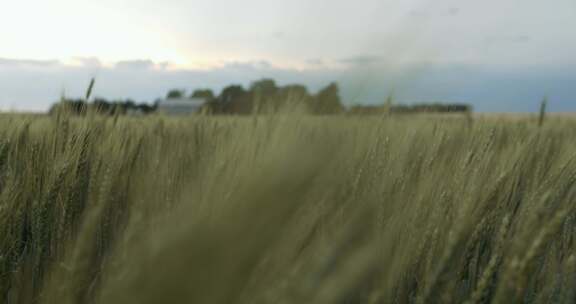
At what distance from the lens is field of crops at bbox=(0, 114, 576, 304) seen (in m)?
0.43

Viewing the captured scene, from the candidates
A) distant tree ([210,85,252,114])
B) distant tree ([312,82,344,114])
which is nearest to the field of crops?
distant tree ([312,82,344,114])

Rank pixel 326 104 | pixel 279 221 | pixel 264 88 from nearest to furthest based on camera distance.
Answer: pixel 279 221, pixel 326 104, pixel 264 88

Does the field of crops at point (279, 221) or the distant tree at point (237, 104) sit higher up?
the distant tree at point (237, 104)

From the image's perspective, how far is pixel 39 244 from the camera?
3.23 ft

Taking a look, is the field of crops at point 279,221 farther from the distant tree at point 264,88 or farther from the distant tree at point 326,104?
the distant tree at point 264,88

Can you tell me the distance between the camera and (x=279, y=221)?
46 centimetres

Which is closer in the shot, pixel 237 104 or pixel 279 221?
pixel 279 221

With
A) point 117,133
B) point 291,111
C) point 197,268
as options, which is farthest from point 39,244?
point 197,268

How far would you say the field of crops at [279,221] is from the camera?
16.8 inches

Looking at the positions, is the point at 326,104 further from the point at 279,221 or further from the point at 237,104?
the point at 237,104

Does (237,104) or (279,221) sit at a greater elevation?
(237,104)

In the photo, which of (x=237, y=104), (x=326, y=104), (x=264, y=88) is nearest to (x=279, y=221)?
(x=326, y=104)

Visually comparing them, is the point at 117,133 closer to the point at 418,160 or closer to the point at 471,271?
the point at 418,160

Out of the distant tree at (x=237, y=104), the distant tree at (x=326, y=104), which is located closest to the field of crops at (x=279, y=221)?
the distant tree at (x=326, y=104)
